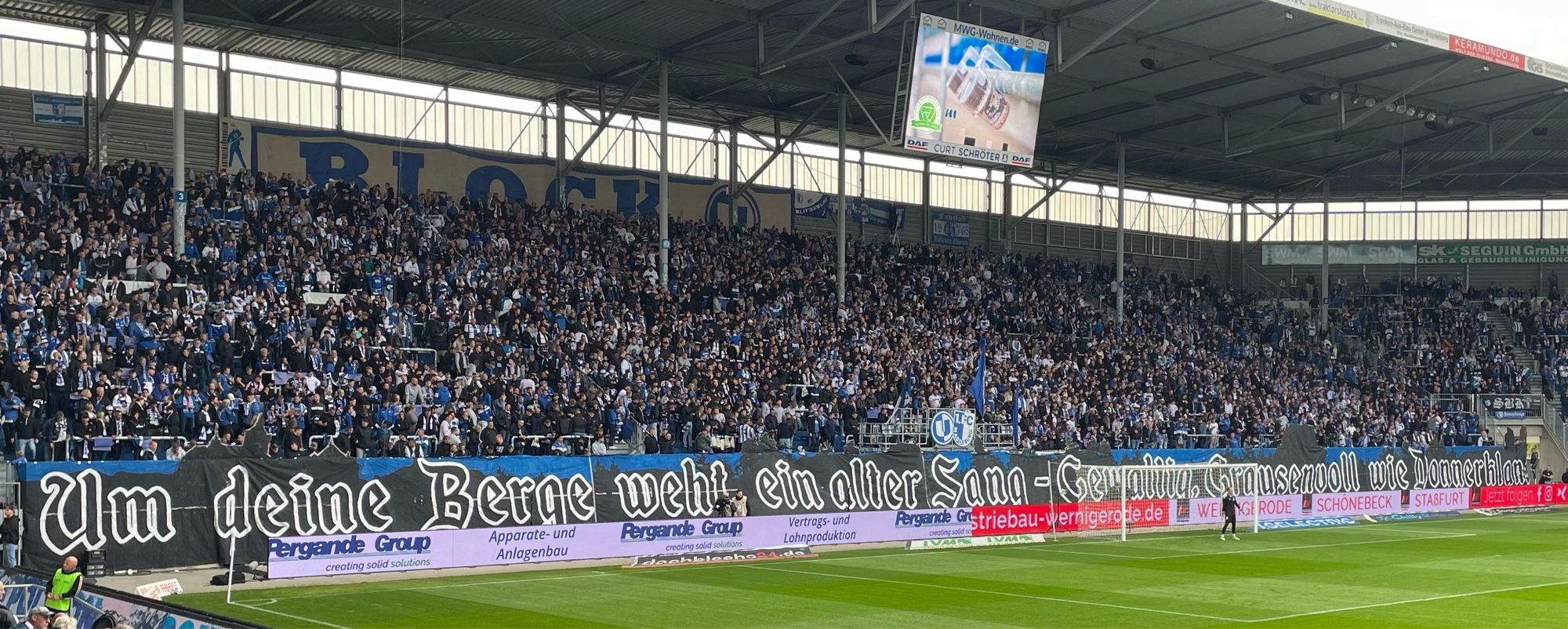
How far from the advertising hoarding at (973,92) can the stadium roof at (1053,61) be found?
3.17ft

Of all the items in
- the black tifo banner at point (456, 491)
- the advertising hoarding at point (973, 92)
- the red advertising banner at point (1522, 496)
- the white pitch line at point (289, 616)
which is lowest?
the red advertising banner at point (1522, 496)

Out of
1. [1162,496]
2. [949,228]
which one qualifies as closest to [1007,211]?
[949,228]

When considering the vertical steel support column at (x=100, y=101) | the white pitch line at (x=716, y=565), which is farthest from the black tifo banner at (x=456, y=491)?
the vertical steel support column at (x=100, y=101)

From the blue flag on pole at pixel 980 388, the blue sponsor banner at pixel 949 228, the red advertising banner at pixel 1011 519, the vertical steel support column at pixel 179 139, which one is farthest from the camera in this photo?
the blue sponsor banner at pixel 949 228

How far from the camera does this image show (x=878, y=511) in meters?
34.2

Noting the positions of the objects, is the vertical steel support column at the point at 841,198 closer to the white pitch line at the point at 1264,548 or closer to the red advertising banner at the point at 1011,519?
the red advertising banner at the point at 1011,519

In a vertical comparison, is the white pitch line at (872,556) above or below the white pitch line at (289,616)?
below

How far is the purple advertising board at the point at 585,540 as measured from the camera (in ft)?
82.6

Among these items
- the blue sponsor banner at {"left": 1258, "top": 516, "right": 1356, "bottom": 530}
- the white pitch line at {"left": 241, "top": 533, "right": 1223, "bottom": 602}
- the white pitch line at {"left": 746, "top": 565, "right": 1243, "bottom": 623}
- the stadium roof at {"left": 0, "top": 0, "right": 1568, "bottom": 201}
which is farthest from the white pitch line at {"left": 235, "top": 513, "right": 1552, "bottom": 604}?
the stadium roof at {"left": 0, "top": 0, "right": 1568, "bottom": 201}

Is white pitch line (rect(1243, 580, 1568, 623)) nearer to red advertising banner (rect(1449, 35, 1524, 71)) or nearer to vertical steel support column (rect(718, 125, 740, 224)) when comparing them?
red advertising banner (rect(1449, 35, 1524, 71))

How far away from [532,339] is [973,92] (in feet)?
40.5

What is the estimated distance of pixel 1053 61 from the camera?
1721 inches

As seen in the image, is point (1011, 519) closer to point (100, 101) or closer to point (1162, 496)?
point (1162, 496)

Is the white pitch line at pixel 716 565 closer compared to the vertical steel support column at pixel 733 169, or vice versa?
the white pitch line at pixel 716 565
